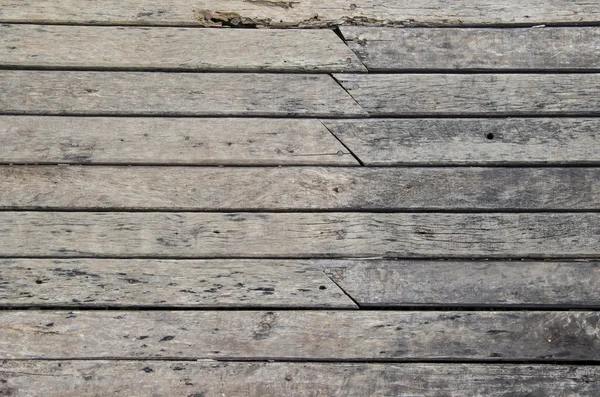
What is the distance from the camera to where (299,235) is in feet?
7.07

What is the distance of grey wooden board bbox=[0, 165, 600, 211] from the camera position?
7.07ft

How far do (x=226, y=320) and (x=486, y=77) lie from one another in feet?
4.34

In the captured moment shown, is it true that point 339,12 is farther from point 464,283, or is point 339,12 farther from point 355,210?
point 464,283

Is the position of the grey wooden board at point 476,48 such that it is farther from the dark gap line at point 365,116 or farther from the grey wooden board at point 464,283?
the grey wooden board at point 464,283

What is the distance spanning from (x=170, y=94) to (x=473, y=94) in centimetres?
114

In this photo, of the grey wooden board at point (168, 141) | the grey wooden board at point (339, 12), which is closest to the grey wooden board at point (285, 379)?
the grey wooden board at point (168, 141)

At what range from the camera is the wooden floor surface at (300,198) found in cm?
210

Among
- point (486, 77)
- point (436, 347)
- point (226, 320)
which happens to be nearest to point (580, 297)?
point (436, 347)

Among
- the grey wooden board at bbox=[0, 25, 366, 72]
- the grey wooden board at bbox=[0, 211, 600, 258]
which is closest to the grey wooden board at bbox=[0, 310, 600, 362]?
the grey wooden board at bbox=[0, 211, 600, 258]

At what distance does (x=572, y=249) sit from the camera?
2156 mm

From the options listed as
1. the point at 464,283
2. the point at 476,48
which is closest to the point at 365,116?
the point at 476,48

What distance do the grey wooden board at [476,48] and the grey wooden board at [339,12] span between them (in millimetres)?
46

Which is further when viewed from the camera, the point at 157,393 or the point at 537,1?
the point at 537,1

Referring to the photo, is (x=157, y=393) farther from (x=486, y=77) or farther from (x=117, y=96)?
(x=486, y=77)
